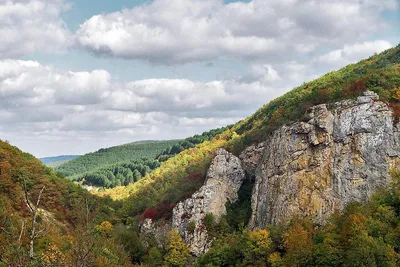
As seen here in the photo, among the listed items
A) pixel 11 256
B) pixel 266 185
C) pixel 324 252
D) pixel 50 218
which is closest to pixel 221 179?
pixel 266 185

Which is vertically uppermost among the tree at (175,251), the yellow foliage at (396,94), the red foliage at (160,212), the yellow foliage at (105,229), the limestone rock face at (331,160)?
the yellow foliage at (396,94)

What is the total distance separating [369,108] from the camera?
59281 mm

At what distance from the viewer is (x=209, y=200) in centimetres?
7294

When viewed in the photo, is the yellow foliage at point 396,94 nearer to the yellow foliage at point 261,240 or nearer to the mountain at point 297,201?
the mountain at point 297,201

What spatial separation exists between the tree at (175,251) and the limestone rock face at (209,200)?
5.52 feet

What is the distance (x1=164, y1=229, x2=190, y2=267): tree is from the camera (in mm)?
66875

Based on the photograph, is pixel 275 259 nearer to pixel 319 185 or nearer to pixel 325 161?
pixel 319 185

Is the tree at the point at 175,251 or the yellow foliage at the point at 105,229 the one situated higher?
the yellow foliage at the point at 105,229

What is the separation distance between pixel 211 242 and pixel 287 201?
1507cm

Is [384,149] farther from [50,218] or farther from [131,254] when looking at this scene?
[50,218]

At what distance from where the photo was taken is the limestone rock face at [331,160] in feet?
189

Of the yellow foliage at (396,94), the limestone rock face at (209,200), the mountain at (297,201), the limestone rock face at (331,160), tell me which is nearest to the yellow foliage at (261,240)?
the mountain at (297,201)

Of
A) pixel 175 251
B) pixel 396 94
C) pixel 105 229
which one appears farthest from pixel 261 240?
pixel 105 229

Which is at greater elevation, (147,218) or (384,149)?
(384,149)
